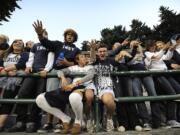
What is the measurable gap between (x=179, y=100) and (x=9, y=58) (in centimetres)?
347

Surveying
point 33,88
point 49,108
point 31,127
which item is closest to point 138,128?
point 49,108

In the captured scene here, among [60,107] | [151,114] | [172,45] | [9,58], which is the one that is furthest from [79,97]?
[172,45]

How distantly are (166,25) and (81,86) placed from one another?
4911cm

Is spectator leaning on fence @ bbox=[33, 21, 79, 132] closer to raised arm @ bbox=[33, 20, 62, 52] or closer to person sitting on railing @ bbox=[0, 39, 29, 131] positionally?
raised arm @ bbox=[33, 20, 62, 52]

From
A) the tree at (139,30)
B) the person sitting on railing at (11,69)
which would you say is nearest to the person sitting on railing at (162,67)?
the person sitting on railing at (11,69)

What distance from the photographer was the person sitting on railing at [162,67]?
22.4ft

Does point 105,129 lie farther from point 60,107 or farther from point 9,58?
point 9,58

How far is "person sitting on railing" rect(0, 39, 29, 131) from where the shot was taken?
672cm

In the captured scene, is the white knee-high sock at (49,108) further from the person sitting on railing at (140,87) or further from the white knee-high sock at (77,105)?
the person sitting on railing at (140,87)

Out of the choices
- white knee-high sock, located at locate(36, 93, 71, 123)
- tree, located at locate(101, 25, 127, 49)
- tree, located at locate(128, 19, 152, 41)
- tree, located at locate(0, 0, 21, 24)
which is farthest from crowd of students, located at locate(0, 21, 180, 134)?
tree, located at locate(101, 25, 127, 49)

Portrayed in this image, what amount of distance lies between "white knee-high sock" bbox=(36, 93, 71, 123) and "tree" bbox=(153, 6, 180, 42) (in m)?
46.5

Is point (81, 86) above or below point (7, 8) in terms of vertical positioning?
below

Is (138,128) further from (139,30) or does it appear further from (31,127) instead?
(139,30)

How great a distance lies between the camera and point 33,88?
269 inches
